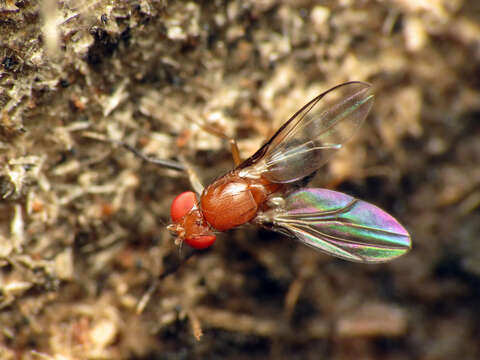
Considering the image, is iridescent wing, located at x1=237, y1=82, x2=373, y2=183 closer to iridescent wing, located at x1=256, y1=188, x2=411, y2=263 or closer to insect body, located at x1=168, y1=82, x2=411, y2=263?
insect body, located at x1=168, y1=82, x2=411, y2=263

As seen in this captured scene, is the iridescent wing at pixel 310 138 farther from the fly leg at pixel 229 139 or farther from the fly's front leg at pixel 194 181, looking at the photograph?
the fly's front leg at pixel 194 181

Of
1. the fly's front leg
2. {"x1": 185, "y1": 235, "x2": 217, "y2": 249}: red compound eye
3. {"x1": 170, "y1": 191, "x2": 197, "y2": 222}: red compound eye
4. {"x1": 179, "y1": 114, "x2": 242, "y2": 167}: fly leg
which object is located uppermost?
{"x1": 179, "y1": 114, "x2": 242, "y2": 167}: fly leg

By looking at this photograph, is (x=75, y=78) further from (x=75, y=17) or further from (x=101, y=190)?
Answer: (x=101, y=190)

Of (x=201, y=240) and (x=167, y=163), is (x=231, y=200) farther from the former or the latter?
(x=167, y=163)

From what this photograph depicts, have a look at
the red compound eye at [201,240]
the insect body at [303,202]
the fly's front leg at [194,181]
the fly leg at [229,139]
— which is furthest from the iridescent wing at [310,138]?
A: the red compound eye at [201,240]

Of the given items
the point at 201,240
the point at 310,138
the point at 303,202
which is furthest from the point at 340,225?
the point at 201,240

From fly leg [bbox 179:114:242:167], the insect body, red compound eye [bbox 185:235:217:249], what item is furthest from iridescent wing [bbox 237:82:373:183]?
red compound eye [bbox 185:235:217:249]

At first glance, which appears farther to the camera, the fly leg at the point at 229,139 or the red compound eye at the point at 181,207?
the fly leg at the point at 229,139
